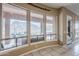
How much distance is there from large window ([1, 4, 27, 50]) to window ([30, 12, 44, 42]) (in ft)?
0.41

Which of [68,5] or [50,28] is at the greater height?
[68,5]

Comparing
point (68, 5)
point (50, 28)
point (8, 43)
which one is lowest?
point (8, 43)

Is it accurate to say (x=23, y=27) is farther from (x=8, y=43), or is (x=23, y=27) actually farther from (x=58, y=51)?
(x=58, y=51)

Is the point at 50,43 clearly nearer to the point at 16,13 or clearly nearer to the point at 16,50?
the point at 16,50

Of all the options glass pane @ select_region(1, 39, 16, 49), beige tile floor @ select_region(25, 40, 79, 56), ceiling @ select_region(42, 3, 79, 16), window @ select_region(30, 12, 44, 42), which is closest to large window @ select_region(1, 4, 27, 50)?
glass pane @ select_region(1, 39, 16, 49)

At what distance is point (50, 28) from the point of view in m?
1.75

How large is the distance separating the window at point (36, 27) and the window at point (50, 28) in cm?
11

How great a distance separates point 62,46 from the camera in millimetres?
1735

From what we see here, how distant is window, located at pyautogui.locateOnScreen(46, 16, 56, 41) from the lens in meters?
1.75

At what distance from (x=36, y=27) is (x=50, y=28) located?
251mm

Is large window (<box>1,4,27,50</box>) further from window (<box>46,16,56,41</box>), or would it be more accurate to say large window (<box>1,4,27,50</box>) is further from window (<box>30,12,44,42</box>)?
window (<box>46,16,56,41</box>)

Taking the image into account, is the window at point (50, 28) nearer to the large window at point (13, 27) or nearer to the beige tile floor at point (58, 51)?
the beige tile floor at point (58, 51)

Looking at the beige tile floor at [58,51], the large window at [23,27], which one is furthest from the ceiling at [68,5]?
the beige tile floor at [58,51]

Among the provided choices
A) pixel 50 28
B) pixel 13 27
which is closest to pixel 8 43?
pixel 13 27
